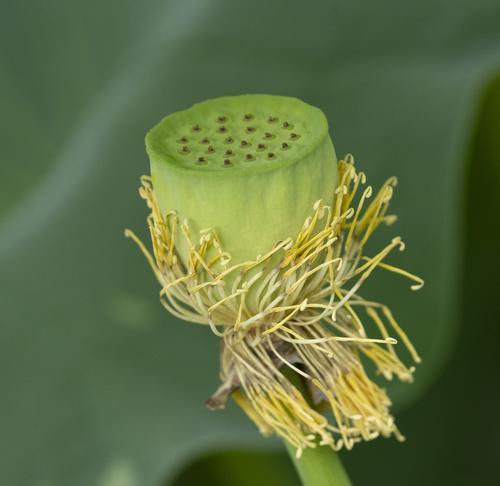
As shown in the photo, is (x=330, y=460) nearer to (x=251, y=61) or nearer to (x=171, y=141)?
(x=171, y=141)

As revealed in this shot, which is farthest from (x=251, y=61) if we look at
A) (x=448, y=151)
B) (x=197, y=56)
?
(x=448, y=151)

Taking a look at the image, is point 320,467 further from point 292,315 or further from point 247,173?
point 247,173

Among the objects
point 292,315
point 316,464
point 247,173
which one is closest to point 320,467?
point 316,464

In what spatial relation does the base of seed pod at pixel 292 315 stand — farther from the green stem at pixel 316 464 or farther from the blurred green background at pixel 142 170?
the blurred green background at pixel 142 170

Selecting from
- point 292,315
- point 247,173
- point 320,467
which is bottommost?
point 320,467

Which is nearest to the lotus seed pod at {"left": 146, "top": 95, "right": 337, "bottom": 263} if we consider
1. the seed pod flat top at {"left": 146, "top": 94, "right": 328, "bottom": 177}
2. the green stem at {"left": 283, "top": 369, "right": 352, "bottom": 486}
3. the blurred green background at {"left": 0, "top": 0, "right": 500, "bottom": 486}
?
the seed pod flat top at {"left": 146, "top": 94, "right": 328, "bottom": 177}

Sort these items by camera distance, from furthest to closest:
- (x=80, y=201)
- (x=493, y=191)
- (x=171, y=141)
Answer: (x=493, y=191) < (x=80, y=201) < (x=171, y=141)

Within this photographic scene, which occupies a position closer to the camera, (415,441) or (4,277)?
(4,277)
